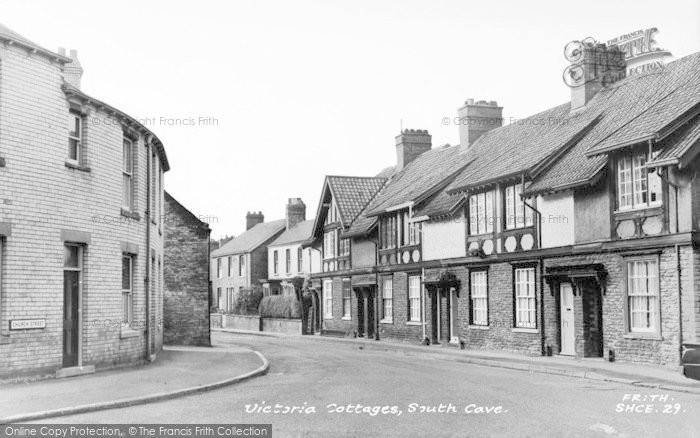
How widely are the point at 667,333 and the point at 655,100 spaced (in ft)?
23.2

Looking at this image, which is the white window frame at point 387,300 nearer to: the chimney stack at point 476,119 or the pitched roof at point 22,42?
the chimney stack at point 476,119

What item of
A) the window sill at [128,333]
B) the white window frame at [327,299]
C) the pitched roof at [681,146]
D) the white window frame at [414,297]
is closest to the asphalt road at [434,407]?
the window sill at [128,333]

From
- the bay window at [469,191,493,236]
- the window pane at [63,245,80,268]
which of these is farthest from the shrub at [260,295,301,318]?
the window pane at [63,245,80,268]

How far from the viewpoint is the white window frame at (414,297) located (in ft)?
108

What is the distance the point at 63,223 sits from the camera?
57.1ft

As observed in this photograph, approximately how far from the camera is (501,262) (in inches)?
1045

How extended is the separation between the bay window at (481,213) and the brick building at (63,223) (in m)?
11.4

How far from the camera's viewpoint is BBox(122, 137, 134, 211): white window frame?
20812mm

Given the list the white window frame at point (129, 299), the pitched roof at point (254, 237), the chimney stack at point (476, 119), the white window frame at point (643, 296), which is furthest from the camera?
the pitched roof at point (254, 237)

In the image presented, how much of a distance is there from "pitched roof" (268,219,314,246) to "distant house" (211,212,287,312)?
2029 mm

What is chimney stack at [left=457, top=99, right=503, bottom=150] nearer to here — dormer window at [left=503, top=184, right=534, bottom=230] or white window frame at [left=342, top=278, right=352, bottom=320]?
dormer window at [left=503, top=184, right=534, bottom=230]

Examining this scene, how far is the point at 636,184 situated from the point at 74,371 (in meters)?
13.5

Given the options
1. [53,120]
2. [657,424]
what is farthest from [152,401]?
[657,424]

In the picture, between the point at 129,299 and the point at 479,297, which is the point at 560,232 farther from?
the point at 129,299
